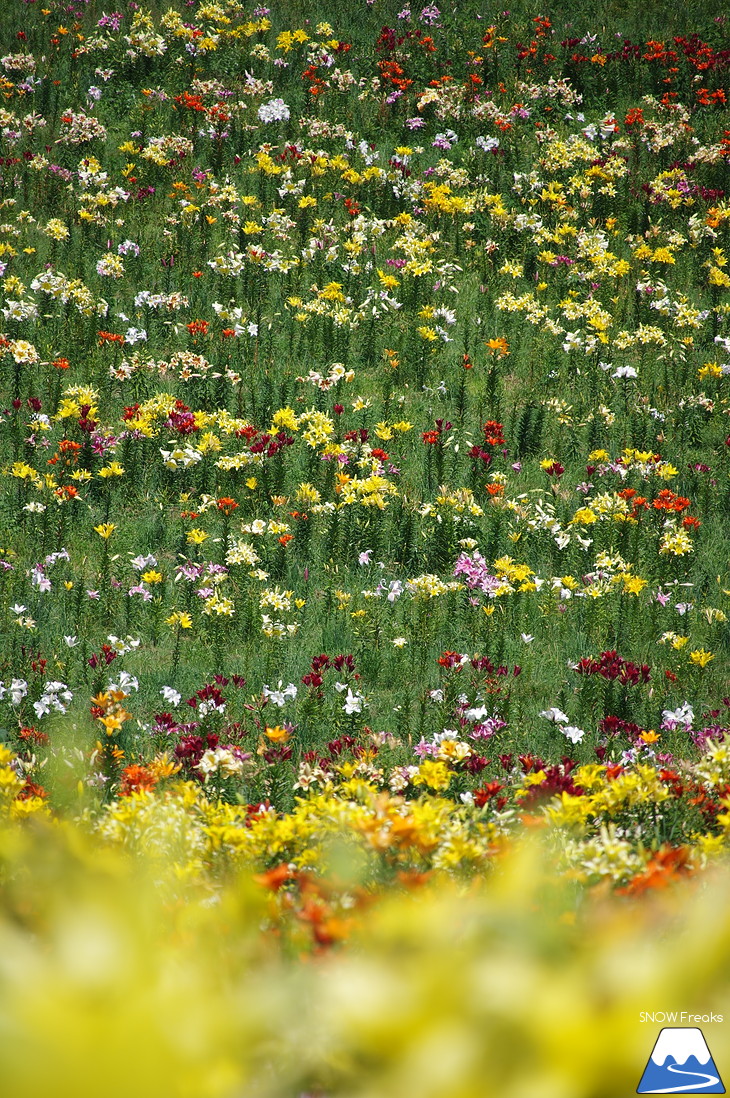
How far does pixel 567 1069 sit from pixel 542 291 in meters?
8.87

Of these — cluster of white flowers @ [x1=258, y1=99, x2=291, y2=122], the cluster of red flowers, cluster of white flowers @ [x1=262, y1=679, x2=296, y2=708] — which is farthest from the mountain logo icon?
cluster of white flowers @ [x1=258, y1=99, x2=291, y2=122]

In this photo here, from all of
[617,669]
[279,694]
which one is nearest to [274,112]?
[279,694]

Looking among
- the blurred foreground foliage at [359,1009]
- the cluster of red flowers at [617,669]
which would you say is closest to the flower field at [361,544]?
the blurred foreground foliage at [359,1009]

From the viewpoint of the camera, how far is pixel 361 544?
589 centimetres

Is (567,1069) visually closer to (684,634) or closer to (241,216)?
(684,634)

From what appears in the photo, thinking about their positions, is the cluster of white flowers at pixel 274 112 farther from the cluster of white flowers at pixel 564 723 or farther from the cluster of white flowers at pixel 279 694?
Result: the cluster of white flowers at pixel 564 723

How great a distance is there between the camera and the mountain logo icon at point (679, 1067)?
2.42 feet

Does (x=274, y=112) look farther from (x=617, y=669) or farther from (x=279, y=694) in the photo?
(x=617, y=669)

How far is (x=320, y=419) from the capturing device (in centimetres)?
683

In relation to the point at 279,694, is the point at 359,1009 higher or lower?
lower

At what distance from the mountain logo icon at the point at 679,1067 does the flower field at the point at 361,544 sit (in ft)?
0.12

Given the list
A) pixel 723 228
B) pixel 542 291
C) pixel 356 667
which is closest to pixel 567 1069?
pixel 356 667

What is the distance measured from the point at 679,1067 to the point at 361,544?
5.16 metres

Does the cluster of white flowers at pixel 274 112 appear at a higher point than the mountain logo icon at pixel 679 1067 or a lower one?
higher
